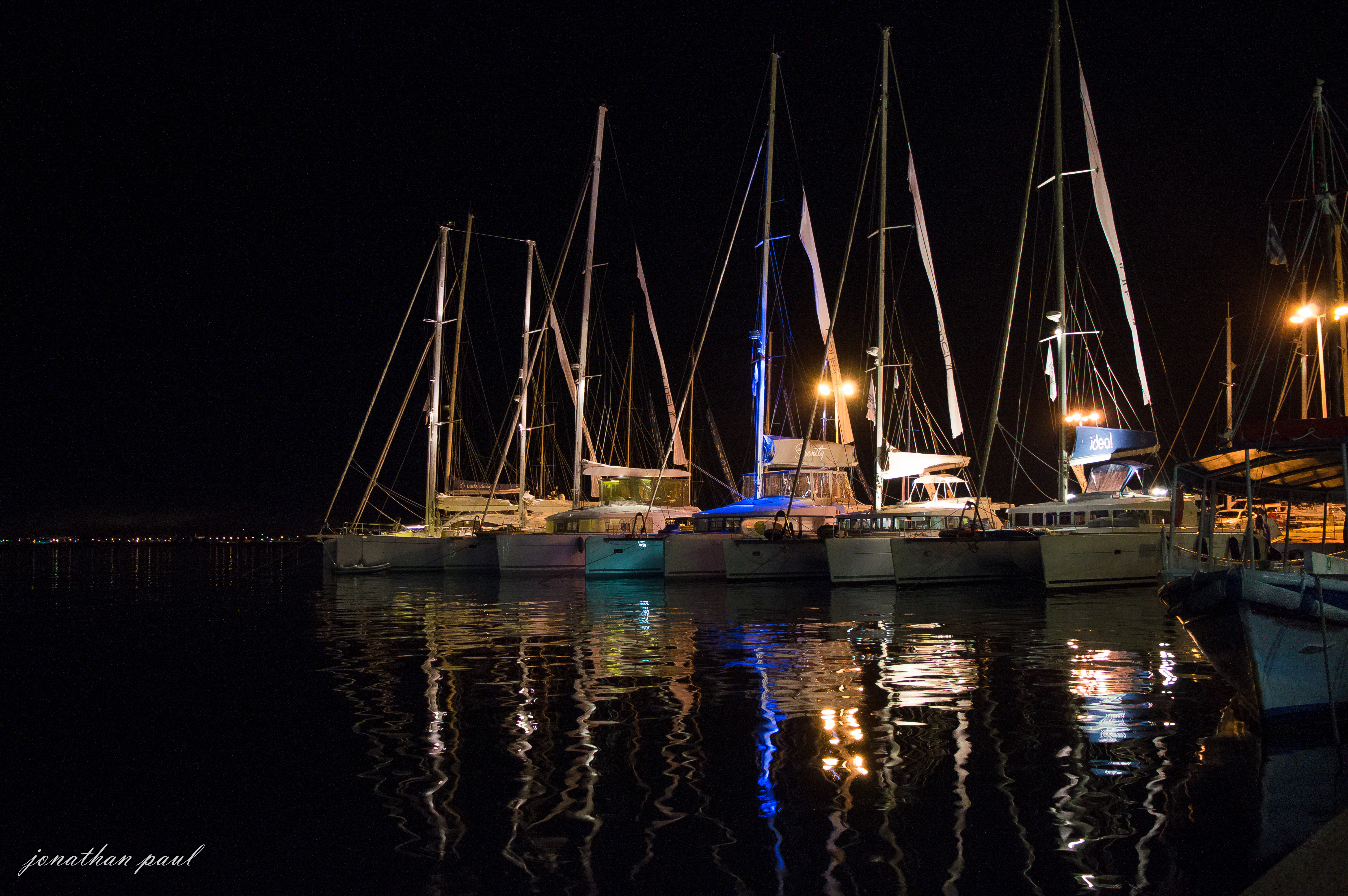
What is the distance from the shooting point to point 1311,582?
10.7 metres

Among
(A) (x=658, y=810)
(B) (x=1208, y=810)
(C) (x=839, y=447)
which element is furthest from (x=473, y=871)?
(C) (x=839, y=447)

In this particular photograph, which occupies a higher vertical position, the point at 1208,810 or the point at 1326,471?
the point at 1326,471

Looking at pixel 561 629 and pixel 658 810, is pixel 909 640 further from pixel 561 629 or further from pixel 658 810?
pixel 658 810

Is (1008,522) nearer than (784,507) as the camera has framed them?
Yes

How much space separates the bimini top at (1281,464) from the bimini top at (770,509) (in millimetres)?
22785

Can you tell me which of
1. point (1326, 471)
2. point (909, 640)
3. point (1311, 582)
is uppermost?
point (1326, 471)

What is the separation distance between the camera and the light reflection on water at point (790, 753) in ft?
22.5

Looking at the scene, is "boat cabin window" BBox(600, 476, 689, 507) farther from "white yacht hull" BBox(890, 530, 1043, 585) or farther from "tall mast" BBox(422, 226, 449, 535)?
"white yacht hull" BBox(890, 530, 1043, 585)

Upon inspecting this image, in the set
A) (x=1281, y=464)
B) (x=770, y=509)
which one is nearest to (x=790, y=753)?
(x=1281, y=464)

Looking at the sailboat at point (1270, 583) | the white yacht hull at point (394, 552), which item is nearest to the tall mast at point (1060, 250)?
the sailboat at point (1270, 583)

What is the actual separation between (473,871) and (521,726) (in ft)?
15.8

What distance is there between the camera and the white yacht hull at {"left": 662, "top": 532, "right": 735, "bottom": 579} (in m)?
39.2

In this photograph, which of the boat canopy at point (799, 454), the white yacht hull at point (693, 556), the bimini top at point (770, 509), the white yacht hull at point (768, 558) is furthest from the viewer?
the boat canopy at point (799, 454)
